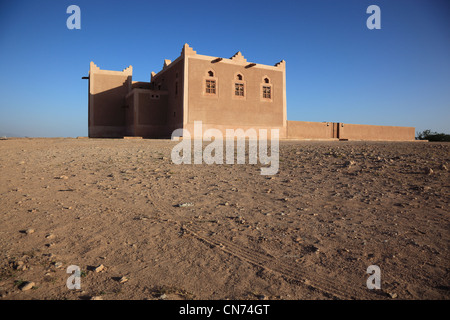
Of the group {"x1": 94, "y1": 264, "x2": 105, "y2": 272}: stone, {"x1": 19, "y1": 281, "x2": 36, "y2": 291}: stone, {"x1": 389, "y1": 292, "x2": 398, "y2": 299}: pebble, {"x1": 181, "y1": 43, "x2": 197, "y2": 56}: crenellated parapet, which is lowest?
{"x1": 389, "y1": 292, "x2": 398, "y2": 299}: pebble

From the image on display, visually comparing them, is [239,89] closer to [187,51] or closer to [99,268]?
[187,51]

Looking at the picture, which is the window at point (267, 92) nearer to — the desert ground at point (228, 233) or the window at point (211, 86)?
the window at point (211, 86)

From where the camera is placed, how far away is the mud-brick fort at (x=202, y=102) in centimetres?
1992

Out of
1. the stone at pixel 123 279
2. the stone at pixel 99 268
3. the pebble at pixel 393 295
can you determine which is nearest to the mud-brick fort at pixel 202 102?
the stone at pixel 99 268

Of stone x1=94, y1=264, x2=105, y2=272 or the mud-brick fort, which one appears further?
the mud-brick fort

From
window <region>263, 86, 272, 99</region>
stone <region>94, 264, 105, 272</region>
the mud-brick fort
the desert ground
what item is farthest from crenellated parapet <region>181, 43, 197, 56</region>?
stone <region>94, 264, 105, 272</region>

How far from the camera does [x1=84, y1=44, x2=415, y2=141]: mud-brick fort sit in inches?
784

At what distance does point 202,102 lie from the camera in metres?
20.0

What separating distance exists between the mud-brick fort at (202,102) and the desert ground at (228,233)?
43.0 feet

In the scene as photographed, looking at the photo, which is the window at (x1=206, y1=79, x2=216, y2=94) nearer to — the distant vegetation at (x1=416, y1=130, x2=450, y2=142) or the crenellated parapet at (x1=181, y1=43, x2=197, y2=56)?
the crenellated parapet at (x1=181, y1=43, x2=197, y2=56)

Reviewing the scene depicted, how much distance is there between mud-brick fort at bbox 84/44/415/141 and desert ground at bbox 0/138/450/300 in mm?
13098
